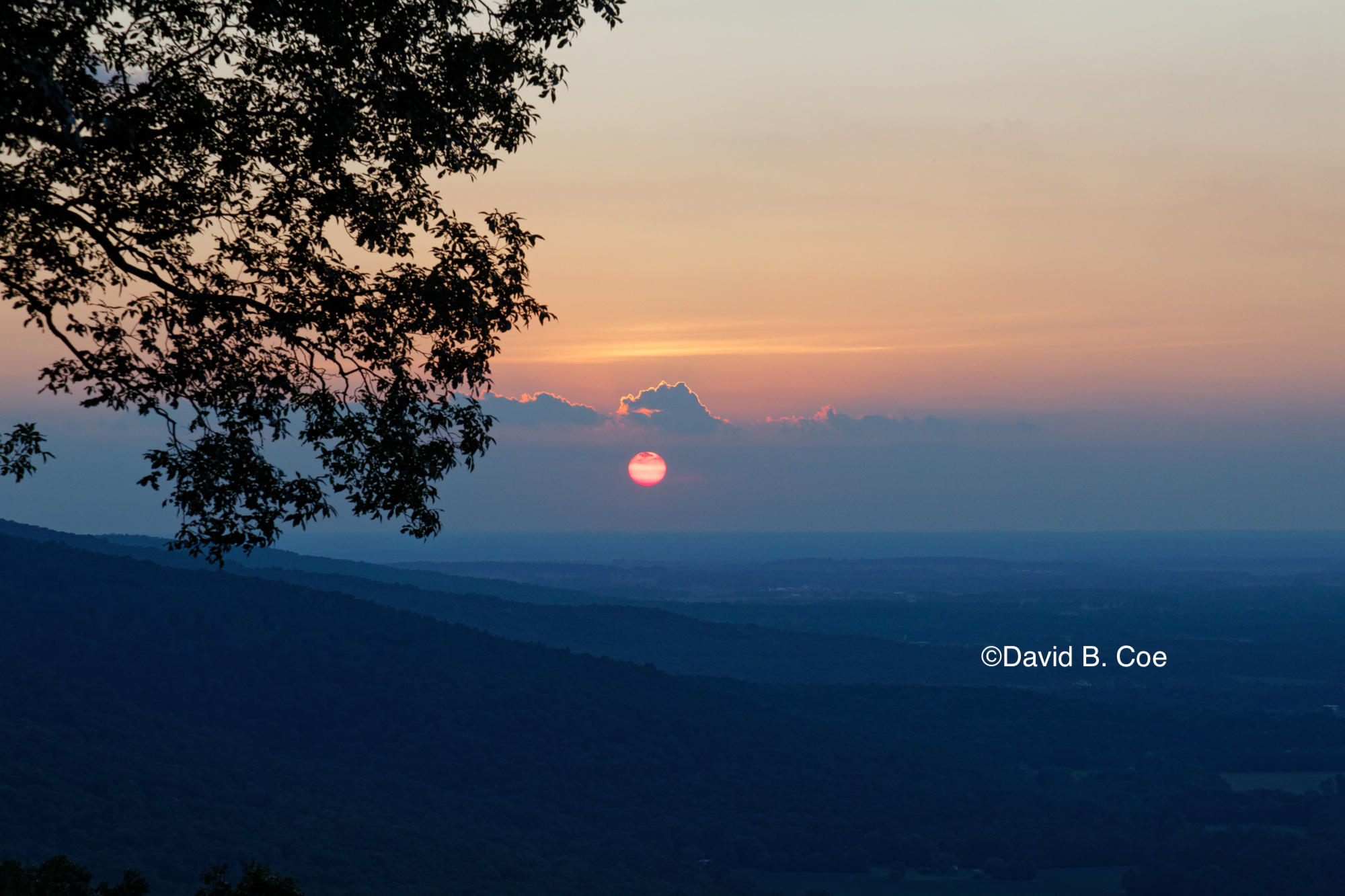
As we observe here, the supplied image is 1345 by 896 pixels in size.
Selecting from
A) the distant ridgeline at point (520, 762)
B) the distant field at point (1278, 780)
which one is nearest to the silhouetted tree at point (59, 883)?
the distant ridgeline at point (520, 762)

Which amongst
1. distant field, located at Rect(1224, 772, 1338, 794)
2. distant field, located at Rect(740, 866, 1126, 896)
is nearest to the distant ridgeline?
distant field, located at Rect(740, 866, 1126, 896)

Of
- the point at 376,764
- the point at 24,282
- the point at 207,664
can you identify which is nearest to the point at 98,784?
the point at 376,764

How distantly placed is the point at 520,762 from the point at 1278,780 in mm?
99967

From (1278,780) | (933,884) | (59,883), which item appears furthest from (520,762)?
(59,883)

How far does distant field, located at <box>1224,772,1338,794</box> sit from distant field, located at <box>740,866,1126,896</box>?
40.9 m

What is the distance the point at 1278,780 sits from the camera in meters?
164

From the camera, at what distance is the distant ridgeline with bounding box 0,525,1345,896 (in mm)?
99438

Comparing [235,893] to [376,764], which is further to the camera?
[376,764]

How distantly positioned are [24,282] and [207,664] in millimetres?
144640

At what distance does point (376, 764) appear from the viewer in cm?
13575

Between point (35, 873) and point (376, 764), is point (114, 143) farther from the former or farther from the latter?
point (376, 764)

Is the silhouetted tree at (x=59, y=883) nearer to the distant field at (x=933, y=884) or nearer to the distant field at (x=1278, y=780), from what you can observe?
the distant field at (x=933, y=884)

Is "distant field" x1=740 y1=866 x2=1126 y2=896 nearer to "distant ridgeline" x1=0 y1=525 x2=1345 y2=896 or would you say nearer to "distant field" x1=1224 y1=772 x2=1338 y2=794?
"distant ridgeline" x1=0 y1=525 x2=1345 y2=896

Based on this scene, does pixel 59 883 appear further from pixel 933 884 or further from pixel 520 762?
pixel 520 762
